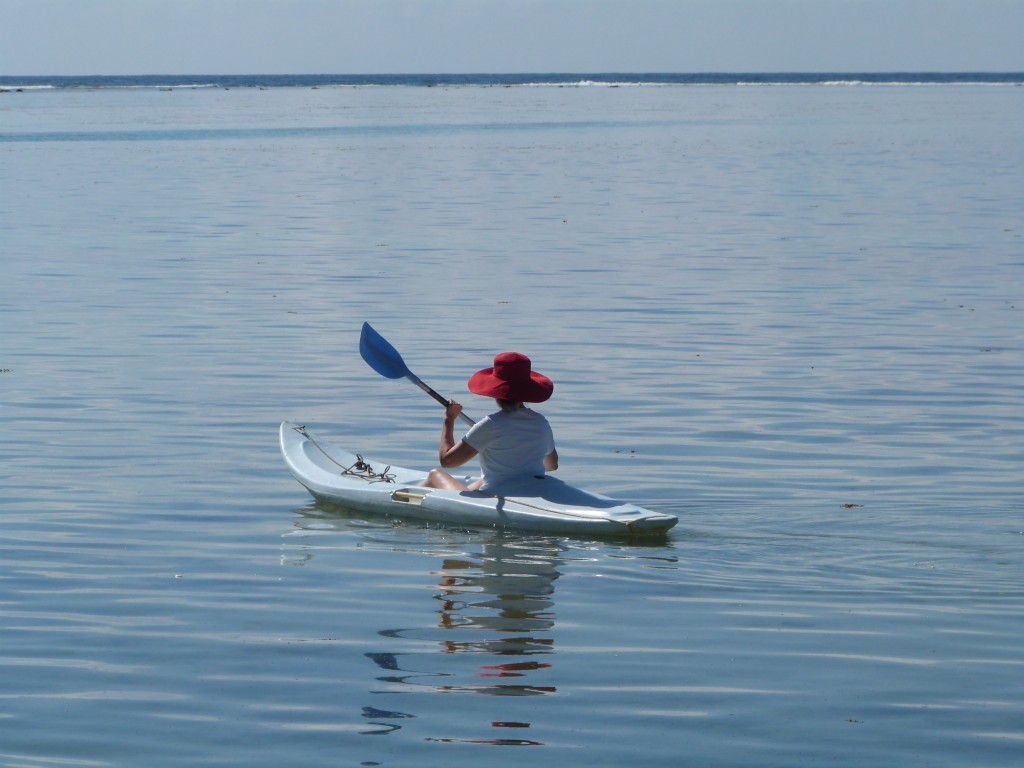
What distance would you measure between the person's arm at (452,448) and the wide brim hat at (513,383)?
18.1 inches

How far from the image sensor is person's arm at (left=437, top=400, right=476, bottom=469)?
1109 centimetres

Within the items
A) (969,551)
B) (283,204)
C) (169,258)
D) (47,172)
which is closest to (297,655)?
(969,551)

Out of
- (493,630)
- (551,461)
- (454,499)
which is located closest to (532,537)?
(454,499)

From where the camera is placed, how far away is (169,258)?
1040 inches

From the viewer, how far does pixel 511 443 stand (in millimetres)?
10945

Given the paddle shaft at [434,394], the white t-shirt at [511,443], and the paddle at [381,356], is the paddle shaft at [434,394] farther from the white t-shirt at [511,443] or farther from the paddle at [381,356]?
the white t-shirt at [511,443]

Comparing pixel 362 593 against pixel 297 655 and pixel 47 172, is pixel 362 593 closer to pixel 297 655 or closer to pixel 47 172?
pixel 297 655

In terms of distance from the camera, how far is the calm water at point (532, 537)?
23.6 ft

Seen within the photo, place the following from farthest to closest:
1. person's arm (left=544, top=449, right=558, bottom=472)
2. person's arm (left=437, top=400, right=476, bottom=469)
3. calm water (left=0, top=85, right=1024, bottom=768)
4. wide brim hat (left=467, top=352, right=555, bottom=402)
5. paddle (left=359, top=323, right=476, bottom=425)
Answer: paddle (left=359, top=323, right=476, bottom=425) < person's arm (left=544, top=449, right=558, bottom=472) < person's arm (left=437, top=400, right=476, bottom=469) < wide brim hat (left=467, top=352, right=555, bottom=402) < calm water (left=0, top=85, right=1024, bottom=768)

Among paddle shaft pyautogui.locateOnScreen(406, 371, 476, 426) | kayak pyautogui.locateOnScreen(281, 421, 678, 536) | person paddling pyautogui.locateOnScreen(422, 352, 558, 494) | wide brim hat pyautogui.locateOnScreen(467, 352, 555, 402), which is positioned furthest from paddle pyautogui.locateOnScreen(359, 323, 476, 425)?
wide brim hat pyautogui.locateOnScreen(467, 352, 555, 402)

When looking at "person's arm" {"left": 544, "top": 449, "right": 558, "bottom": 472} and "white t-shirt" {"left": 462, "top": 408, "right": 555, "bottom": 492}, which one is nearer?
"white t-shirt" {"left": 462, "top": 408, "right": 555, "bottom": 492}

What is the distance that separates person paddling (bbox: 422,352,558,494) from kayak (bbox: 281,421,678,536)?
0.39 feet

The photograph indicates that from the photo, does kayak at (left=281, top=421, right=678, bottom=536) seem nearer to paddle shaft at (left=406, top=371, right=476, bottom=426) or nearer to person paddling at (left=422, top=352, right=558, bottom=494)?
person paddling at (left=422, top=352, right=558, bottom=494)

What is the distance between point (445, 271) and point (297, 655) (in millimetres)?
16690
